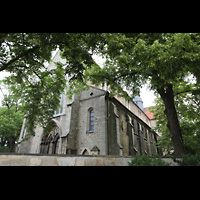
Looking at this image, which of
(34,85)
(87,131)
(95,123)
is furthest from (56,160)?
(87,131)

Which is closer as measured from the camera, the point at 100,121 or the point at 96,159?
the point at 96,159

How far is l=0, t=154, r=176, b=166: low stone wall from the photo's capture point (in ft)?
8.90

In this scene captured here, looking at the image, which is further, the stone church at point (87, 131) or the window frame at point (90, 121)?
the window frame at point (90, 121)

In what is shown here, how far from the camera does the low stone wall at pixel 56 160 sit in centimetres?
271

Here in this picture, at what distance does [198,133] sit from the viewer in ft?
34.5

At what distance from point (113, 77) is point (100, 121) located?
586 cm

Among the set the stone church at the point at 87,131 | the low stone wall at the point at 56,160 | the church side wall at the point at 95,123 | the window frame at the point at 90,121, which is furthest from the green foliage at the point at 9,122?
the low stone wall at the point at 56,160

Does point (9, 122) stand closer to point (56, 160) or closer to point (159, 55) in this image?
point (56, 160)

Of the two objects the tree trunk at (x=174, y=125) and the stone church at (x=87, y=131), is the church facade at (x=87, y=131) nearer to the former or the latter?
the stone church at (x=87, y=131)

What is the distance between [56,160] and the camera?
3.18 m

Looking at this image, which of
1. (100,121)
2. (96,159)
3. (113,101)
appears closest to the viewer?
(96,159)
